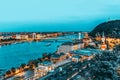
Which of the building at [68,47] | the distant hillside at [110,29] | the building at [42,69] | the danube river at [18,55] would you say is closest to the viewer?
the building at [42,69]

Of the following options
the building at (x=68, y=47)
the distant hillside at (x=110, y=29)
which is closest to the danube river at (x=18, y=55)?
the building at (x=68, y=47)

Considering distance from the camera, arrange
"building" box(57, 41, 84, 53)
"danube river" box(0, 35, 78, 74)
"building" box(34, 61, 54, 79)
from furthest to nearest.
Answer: "building" box(57, 41, 84, 53) < "danube river" box(0, 35, 78, 74) < "building" box(34, 61, 54, 79)

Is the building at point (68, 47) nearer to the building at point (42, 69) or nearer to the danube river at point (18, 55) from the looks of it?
the danube river at point (18, 55)

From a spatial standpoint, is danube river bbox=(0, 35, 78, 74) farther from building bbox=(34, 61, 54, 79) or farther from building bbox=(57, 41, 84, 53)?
building bbox=(34, 61, 54, 79)

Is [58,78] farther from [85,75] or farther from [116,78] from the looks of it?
[116,78]

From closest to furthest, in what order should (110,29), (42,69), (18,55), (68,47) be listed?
(42,69), (68,47), (18,55), (110,29)

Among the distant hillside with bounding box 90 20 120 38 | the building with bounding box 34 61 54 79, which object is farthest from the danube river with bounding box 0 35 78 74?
the distant hillside with bounding box 90 20 120 38

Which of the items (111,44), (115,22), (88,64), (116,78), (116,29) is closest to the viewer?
(116,78)

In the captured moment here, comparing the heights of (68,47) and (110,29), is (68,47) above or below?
below

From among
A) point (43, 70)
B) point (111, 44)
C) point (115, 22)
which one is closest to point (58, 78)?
point (43, 70)

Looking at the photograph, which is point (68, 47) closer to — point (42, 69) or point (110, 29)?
point (42, 69)

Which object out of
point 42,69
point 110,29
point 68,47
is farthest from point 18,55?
point 110,29
